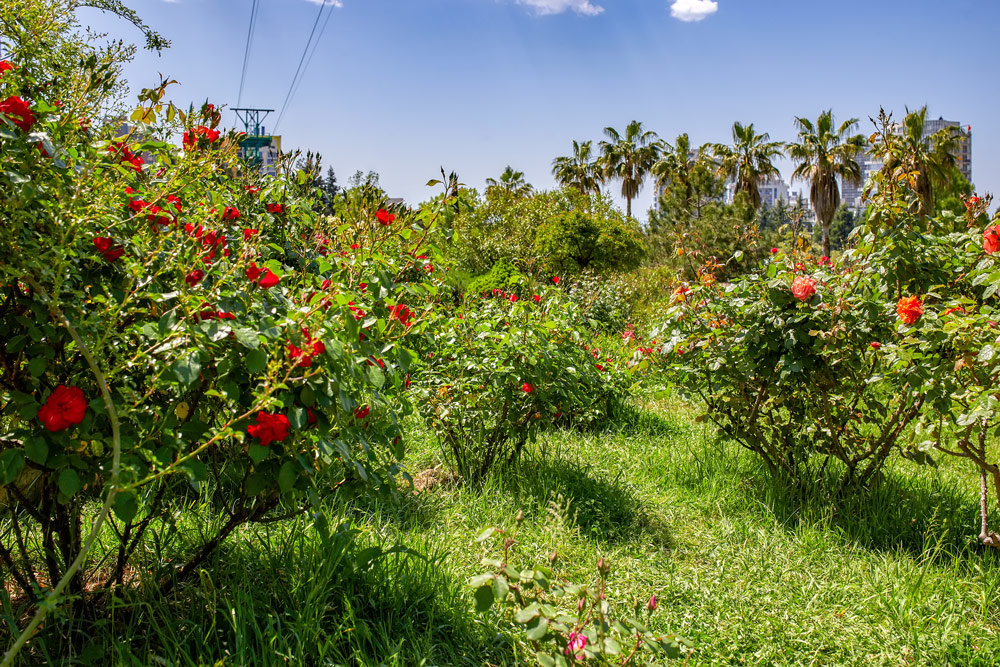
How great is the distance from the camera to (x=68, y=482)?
1.35m

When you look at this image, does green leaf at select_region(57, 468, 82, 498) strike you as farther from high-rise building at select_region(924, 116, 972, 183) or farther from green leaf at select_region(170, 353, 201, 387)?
high-rise building at select_region(924, 116, 972, 183)

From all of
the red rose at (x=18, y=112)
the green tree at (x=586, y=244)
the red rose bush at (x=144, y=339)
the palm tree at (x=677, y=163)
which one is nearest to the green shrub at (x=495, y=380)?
the red rose bush at (x=144, y=339)

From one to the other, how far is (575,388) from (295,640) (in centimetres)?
205

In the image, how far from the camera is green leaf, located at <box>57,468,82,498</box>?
4.39 ft

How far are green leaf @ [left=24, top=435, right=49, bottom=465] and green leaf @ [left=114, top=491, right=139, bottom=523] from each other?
16 centimetres

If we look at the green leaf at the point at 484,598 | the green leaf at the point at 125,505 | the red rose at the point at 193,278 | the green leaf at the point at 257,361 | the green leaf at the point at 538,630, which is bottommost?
the green leaf at the point at 538,630

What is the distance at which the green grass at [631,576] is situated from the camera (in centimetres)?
179

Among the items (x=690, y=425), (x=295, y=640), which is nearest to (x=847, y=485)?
(x=690, y=425)

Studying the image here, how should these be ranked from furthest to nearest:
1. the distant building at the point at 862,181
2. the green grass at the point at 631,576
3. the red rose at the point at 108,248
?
the distant building at the point at 862,181 < the green grass at the point at 631,576 < the red rose at the point at 108,248

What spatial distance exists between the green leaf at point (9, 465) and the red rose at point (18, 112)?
0.68m

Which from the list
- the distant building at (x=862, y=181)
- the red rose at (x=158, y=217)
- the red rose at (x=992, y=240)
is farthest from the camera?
the distant building at (x=862, y=181)

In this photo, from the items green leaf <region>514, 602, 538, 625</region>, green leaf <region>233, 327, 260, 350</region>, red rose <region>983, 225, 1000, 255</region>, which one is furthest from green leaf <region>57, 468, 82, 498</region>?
red rose <region>983, 225, 1000, 255</region>

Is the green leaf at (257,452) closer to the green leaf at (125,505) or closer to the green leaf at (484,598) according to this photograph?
the green leaf at (125,505)

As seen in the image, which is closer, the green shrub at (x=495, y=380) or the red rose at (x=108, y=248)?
the red rose at (x=108, y=248)
